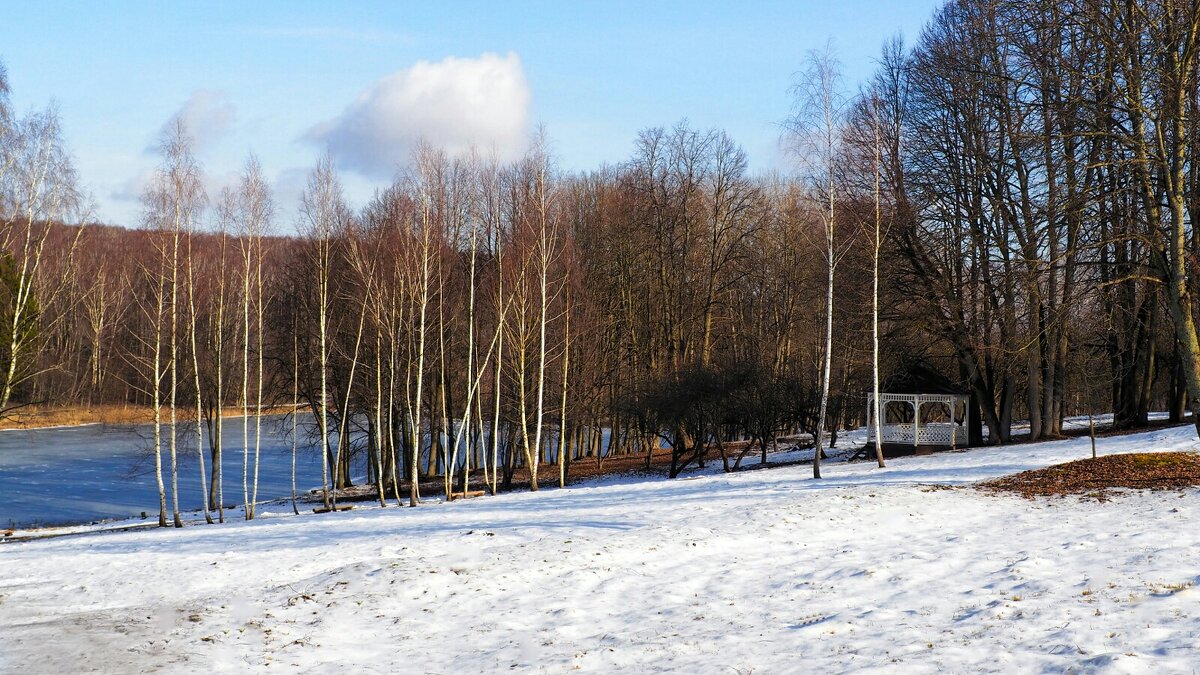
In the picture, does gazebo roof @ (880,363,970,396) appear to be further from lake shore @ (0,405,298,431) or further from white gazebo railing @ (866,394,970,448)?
lake shore @ (0,405,298,431)

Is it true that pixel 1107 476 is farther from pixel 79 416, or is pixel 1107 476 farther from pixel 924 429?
pixel 79 416

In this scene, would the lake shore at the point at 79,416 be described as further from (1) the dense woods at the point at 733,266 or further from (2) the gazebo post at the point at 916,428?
(2) the gazebo post at the point at 916,428

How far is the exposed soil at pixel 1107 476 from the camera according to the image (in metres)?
14.9

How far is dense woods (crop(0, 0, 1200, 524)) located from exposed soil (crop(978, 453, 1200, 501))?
4.34ft

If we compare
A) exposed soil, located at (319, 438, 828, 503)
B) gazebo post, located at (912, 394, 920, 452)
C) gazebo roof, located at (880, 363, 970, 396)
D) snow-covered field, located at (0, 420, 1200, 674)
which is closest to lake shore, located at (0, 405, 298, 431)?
exposed soil, located at (319, 438, 828, 503)

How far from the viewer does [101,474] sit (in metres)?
35.7

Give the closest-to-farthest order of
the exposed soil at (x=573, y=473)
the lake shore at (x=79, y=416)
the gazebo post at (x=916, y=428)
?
1. the gazebo post at (x=916, y=428)
2. the exposed soil at (x=573, y=473)
3. the lake shore at (x=79, y=416)

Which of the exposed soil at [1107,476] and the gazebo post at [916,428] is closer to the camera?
the exposed soil at [1107,476]

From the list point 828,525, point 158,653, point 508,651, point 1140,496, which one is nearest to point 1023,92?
point 1140,496

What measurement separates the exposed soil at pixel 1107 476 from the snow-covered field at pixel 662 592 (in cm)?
85

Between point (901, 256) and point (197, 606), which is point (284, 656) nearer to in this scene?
point (197, 606)

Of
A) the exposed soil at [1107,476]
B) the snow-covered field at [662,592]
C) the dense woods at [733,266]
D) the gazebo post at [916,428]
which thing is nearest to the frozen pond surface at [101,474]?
the dense woods at [733,266]

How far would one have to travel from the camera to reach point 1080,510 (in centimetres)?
1330

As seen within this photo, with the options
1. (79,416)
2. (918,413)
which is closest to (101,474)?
(79,416)
